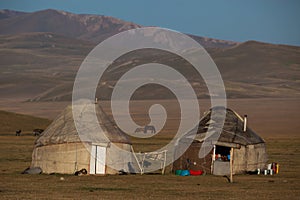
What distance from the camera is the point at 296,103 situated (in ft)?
375

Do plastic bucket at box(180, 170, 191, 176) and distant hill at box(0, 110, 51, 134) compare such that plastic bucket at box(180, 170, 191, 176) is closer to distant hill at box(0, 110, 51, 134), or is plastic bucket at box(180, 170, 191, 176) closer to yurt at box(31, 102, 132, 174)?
yurt at box(31, 102, 132, 174)

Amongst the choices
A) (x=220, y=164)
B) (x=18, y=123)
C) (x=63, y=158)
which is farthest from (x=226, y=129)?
(x=18, y=123)

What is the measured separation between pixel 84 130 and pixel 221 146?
6.88m

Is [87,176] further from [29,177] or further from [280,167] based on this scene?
[280,167]

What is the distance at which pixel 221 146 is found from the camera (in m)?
38.1

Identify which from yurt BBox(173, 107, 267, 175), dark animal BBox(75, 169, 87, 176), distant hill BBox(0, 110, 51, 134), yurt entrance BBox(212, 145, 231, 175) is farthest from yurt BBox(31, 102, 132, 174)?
distant hill BBox(0, 110, 51, 134)

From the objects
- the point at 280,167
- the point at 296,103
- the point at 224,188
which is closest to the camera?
the point at 224,188

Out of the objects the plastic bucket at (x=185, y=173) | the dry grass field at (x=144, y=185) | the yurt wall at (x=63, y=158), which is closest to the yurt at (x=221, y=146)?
the plastic bucket at (x=185, y=173)

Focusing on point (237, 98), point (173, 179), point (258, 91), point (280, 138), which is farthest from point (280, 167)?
point (258, 91)

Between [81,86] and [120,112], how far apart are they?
6049cm

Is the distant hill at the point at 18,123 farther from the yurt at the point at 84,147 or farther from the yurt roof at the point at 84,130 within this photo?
the yurt at the point at 84,147

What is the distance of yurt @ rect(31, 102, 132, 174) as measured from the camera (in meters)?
34.7

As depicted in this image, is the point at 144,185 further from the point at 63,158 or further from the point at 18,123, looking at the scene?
the point at 18,123

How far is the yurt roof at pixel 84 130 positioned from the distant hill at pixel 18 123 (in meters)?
36.1
